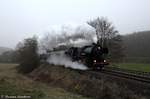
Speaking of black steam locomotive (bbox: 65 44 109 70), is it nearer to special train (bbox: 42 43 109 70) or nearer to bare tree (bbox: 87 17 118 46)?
special train (bbox: 42 43 109 70)

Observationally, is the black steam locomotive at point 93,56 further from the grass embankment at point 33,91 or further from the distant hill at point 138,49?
the distant hill at point 138,49

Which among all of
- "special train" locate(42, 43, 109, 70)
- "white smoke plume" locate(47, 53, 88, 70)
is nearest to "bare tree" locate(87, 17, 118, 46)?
"white smoke plume" locate(47, 53, 88, 70)

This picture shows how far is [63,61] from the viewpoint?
2739 centimetres

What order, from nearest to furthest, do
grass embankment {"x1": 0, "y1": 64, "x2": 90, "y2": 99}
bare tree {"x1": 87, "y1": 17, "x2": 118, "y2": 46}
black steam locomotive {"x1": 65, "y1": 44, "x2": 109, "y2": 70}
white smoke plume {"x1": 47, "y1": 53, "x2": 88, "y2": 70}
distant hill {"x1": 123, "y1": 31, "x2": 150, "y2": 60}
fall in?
grass embankment {"x1": 0, "y1": 64, "x2": 90, "y2": 99}
black steam locomotive {"x1": 65, "y1": 44, "x2": 109, "y2": 70}
white smoke plume {"x1": 47, "y1": 53, "x2": 88, "y2": 70}
bare tree {"x1": 87, "y1": 17, "x2": 118, "y2": 46}
distant hill {"x1": 123, "y1": 31, "x2": 150, "y2": 60}

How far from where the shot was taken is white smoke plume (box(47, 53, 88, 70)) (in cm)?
2290

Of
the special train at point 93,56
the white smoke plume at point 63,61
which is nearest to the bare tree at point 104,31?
the white smoke plume at point 63,61

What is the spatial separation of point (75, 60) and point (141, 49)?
53.6 metres

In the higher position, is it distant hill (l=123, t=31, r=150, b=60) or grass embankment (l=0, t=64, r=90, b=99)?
distant hill (l=123, t=31, r=150, b=60)

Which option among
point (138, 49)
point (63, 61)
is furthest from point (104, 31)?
point (138, 49)

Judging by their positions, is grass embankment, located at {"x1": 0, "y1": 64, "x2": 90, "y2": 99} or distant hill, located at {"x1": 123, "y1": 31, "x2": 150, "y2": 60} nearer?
grass embankment, located at {"x1": 0, "y1": 64, "x2": 90, "y2": 99}

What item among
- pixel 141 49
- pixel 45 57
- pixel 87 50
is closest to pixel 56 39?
pixel 45 57

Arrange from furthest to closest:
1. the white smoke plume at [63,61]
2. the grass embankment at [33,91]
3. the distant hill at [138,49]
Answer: the distant hill at [138,49], the white smoke plume at [63,61], the grass embankment at [33,91]

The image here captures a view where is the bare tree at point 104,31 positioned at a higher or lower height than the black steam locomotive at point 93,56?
higher

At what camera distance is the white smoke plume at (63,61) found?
75.1ft
